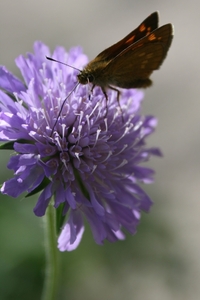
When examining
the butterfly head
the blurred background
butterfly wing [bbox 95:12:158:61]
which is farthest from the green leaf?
the blurred background

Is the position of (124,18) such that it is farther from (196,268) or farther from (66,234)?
(66,234)

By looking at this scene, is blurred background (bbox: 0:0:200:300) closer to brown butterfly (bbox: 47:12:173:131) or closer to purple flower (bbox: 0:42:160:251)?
purple flower (bbox: 0:42:160:251)

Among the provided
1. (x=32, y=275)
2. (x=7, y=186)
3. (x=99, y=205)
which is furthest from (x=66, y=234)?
(x=32, y=275)

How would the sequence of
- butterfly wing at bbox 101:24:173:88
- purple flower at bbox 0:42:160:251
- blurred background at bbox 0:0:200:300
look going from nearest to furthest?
1. purple flower at bbox 0:42:160:251
2. butterfly wing at bbox 101:24:173:88
3. blurred background at bbox 0:0:200:300

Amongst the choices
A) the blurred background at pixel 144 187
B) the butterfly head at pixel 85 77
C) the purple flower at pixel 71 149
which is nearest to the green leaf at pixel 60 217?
the purple flower at pixel 71 149

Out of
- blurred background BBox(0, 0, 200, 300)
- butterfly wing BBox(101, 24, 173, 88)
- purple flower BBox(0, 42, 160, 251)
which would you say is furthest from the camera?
blurred background BBox(0, 0, 200, 300)

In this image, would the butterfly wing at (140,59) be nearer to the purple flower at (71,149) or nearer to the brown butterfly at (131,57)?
the brown butterfly at (131,57)

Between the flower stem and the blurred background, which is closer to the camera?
the flower stem
